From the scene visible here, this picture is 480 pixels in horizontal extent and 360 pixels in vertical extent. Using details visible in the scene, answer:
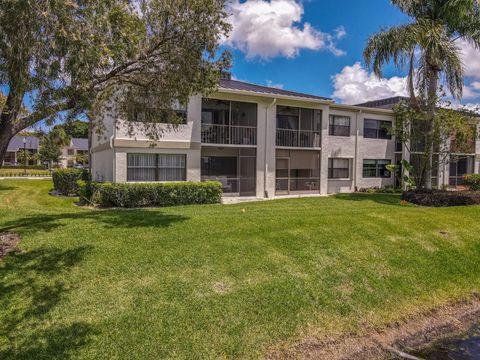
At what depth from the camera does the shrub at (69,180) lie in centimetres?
2209

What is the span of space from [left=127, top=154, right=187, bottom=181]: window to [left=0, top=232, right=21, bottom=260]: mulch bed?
8872 millimetres

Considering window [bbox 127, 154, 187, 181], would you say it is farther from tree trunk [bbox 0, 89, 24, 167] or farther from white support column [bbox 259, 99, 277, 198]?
tree trunk [bbox 0, 89, 24, 167]

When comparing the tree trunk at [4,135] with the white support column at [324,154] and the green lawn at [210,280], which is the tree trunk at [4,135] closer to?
the green lawn at [210,280]

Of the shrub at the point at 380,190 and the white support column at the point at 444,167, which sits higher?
the white support column at the point at 444,167

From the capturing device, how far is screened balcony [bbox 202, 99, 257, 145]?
20.2 metres

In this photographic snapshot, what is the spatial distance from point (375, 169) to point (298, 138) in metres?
7.68

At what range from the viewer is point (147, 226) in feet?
31.9

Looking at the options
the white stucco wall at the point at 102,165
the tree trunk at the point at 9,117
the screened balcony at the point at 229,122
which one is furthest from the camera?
the screened balcony at the point at 229,122

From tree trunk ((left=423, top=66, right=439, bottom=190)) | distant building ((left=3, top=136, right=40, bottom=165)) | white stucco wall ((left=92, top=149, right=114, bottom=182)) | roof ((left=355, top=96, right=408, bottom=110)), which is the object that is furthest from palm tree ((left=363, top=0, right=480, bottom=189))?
distant building ((left=3, top=136, right=40, bottom=165))

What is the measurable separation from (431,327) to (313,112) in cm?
1779

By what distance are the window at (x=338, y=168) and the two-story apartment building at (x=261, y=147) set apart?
0.23ft

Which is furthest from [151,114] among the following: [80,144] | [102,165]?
[80,144]

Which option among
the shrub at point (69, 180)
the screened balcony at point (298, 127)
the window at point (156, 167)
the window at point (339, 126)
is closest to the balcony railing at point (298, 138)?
the screened balcony at point (298, 127)

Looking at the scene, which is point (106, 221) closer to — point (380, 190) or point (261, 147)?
point (261, 147)
